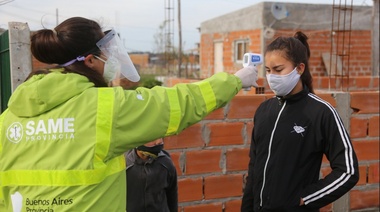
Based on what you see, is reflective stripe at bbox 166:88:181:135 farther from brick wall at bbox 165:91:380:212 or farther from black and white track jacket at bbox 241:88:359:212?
brick wall at bbox 165:91:380:212

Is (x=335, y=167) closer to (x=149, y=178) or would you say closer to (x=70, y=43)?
(x=149, y=178)

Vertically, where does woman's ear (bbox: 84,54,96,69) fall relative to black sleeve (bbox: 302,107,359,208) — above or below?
above

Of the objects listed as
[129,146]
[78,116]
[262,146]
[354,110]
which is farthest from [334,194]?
[354,110]

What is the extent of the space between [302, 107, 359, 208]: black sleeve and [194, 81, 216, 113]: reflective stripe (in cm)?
86

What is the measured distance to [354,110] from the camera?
Result: 4.07 m

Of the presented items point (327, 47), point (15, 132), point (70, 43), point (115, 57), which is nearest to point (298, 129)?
point (115, 57)

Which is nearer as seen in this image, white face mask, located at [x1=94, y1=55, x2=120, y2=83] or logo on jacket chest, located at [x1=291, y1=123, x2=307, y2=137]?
white face mask, located at [x1=94, y1=55, x2=120, y2=83]

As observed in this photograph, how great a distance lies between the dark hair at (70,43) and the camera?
1861 mm

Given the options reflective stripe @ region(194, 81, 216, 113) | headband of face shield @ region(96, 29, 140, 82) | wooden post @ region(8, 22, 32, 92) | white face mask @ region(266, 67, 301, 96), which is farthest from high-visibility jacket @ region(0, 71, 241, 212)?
wooden post @ region(8, 22, 32, 92)

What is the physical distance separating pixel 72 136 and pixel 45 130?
111 millimetres

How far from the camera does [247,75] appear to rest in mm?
2104

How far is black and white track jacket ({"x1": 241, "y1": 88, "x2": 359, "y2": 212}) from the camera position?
2.47 metres

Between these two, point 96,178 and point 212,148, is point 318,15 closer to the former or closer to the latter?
point 212,148

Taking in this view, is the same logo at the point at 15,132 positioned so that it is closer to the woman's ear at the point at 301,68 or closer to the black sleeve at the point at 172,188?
the black sleeve at the point at 172,188
